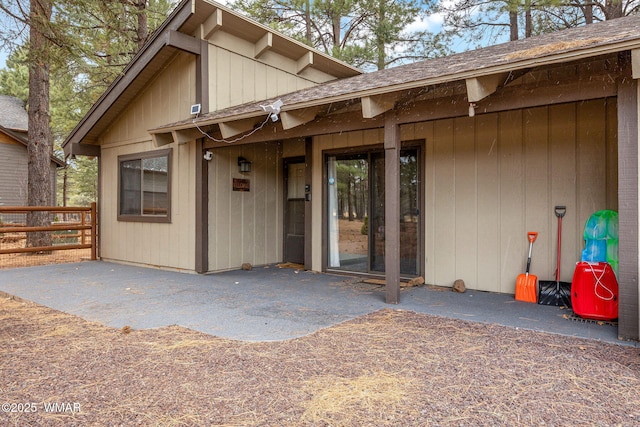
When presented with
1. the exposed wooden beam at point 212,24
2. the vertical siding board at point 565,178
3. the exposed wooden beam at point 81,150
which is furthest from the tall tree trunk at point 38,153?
the vertical siding board at point 565,178

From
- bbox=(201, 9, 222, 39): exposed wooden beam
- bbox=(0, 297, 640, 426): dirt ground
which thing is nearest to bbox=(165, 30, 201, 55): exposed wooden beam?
bbox=(201, 9, 222, 39): exposed wooden beam

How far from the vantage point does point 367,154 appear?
6.18m

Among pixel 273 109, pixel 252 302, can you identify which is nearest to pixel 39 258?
pixel 252 302

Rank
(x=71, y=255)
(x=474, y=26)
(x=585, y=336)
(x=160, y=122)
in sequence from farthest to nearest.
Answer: (x=474, y=26) < (x=71, y=255) < (x=160, y=122) < (x=585, y=336)

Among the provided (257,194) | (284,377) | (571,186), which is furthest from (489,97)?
(257,194)

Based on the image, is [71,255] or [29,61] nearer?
[29,61]

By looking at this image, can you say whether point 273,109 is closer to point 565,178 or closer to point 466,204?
point 466,204

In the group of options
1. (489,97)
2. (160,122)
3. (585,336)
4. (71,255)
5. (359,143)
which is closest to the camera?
(585,336)

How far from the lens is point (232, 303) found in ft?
15.2

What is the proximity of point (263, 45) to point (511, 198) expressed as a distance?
15.1 ft

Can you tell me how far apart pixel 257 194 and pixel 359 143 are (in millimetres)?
2242

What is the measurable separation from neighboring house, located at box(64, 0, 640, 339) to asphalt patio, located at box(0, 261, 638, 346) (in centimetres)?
44

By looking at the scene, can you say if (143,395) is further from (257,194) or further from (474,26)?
(474,26)

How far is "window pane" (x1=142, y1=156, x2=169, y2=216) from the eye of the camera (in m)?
7.30
